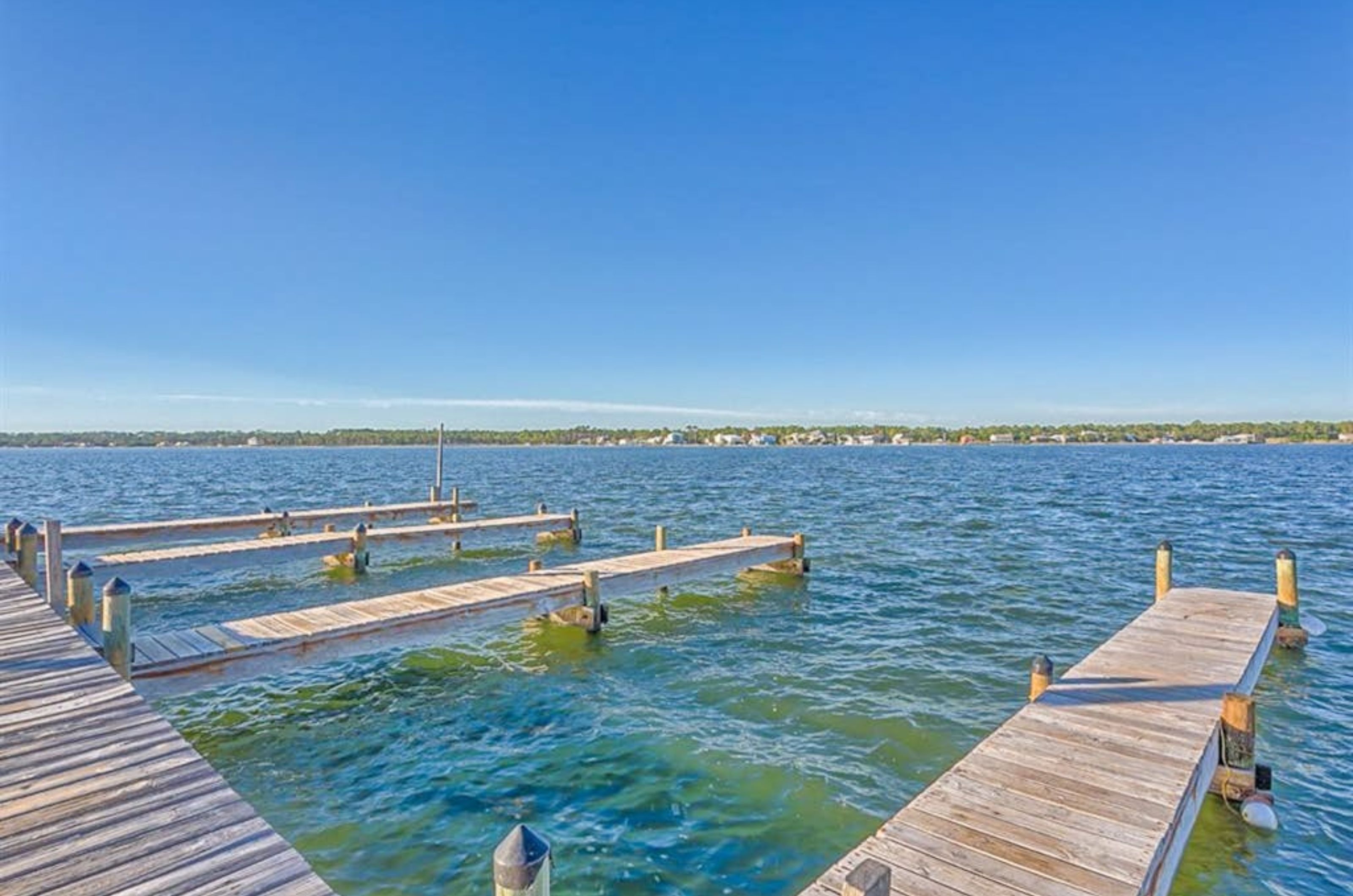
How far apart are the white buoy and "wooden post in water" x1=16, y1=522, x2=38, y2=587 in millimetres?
16577

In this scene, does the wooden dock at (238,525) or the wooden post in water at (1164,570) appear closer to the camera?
the wooden post in water at (1164,570)

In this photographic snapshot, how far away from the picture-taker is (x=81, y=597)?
8.73 m

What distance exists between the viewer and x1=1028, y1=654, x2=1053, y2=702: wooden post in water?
24.8 ft

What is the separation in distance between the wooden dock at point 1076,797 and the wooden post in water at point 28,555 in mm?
13631

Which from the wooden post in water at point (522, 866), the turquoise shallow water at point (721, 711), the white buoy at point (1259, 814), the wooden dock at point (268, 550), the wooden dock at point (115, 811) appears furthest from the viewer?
the wooden dock at point (268, 550)

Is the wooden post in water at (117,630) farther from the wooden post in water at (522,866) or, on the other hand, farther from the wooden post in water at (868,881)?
the wooden post in water at (868,881)

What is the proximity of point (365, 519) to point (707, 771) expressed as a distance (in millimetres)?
20678

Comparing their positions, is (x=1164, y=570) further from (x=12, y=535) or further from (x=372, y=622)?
(x=12, y=535)

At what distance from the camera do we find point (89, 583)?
880 cm

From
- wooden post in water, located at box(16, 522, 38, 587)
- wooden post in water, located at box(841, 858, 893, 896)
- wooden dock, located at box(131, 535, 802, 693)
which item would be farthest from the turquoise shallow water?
wooden post in water, located at box(841, 858, 893, 896)

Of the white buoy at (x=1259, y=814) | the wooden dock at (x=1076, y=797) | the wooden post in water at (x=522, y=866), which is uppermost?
the wooden post in water at (x=522, y=866)

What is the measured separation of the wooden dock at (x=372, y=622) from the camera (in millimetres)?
8469

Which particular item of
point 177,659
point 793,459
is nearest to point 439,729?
point 177,659

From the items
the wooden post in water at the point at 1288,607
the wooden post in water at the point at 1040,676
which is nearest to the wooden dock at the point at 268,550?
the wooden post in water at the point at 1040,676
